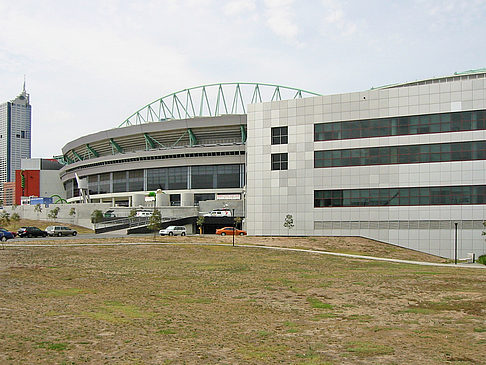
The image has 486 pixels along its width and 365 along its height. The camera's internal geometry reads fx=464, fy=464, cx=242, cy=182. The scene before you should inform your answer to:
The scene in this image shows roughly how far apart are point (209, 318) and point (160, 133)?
349 feet

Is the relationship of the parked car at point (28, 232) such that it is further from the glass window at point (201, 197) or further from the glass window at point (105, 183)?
the glass window at point (105, 183)

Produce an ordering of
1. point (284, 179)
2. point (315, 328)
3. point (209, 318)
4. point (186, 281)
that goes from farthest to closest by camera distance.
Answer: point (284, 179) < point (186, 281) < point (209, 318) < point (315, 328)

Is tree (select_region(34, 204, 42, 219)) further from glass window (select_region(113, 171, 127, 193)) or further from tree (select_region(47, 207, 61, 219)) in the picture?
glass window (select_region(113, 171, 127, 193))

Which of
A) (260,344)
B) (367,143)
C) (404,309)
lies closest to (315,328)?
(260,344)

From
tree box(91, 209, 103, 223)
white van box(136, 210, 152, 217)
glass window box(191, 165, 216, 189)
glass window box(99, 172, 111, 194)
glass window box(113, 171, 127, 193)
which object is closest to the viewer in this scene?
tree box(91, 209, 103, 223)

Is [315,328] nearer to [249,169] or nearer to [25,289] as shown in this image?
[25,289]

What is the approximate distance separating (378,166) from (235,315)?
50.7 m

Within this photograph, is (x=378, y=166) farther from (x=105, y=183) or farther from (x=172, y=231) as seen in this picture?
(x=105, y=183)

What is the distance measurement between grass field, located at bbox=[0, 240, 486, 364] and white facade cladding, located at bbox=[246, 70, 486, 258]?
28.0m

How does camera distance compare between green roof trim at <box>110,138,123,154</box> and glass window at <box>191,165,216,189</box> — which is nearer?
glass window at <box>191,165,216,189</box>

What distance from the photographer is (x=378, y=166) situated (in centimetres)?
6575

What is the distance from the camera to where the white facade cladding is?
204 ft

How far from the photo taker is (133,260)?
132 ft

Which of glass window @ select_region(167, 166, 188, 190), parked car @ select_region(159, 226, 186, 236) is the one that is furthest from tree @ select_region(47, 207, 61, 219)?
parked car @ select_region(159, 226, 186, 236)
